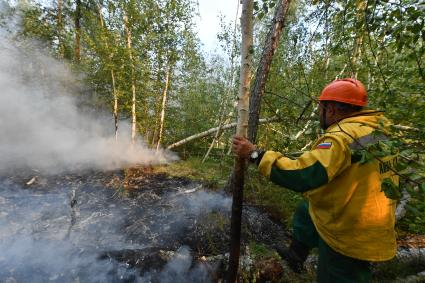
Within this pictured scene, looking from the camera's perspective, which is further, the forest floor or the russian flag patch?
the forest floor

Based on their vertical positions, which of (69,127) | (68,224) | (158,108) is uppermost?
(158,108)

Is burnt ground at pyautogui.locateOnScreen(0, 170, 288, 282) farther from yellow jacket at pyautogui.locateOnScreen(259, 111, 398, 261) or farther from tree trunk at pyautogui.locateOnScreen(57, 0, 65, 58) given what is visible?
tree trunk at pyautogui.locateOnScreen(57, 0, 65, 58)

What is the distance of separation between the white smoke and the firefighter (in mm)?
10508

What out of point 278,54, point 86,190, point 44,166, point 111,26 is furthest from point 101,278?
point 278,54

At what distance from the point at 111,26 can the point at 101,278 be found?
35.1ft

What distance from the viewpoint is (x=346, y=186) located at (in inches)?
91.7

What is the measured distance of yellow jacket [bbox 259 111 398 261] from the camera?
2186 millimetres

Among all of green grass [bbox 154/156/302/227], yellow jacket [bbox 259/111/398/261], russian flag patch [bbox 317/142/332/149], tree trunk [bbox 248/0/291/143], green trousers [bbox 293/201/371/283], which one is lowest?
green grass [bbox 154/156/302/227]

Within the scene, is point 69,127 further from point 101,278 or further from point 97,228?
point 101,278

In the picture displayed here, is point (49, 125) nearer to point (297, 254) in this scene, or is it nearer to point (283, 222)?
point (283, 222)

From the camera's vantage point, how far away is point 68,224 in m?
6.11

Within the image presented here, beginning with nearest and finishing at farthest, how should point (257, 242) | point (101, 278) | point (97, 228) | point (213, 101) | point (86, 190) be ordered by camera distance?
1. point (101, 278)
2. point (257, 242)
3. point (97, 228)
4. point (86, 190)
5. point (213, 101)

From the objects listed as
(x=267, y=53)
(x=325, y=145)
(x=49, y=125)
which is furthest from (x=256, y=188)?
(x=49, y=125)

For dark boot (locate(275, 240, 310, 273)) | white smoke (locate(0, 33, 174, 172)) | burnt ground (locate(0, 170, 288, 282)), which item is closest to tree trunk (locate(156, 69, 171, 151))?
white smoke (locate(0, 33, 174, 172))
